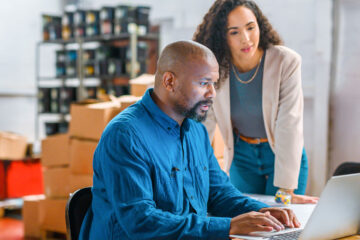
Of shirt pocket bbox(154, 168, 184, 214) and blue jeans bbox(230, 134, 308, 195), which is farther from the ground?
shirt pocket bbox(154, 168, 184, 214)

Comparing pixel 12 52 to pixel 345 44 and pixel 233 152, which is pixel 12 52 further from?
pixel 233 152

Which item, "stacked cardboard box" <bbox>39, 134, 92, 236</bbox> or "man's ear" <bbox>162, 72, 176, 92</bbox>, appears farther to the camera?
"stacked cardboard box" <bbox>39, 134, 92, 236</bbox>

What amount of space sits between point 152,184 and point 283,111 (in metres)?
0.82

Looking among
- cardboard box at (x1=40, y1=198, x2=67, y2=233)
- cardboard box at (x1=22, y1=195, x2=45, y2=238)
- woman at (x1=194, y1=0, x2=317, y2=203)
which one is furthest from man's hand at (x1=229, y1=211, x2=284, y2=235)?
cardboard box at (x1=22, y1=195, x2=45, y2=238)

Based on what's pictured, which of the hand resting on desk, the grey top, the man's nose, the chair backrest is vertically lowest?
the chair backrest

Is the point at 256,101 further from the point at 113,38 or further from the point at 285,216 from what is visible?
the point at 113,38

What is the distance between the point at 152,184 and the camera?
4.10 ft

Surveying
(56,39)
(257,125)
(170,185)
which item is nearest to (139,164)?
(170,185)

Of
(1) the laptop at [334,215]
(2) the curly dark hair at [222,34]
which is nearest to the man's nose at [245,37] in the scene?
(2) the curly dark hair at [222,34]

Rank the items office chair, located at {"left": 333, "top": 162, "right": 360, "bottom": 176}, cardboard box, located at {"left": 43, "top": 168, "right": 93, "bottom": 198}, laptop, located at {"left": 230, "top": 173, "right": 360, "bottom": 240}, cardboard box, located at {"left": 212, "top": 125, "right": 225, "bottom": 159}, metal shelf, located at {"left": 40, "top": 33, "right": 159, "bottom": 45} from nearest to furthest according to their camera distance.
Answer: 1. laptop, located at {"left": 230, "top": 173, "right": 360, "bottom": 240}
2. office chair, located at {"left": 333, "top": 162, "right": 360, "bottom": 176}
3. cardboard box, located at {"left": 212, "top": 125, "right": 225, "bottom": 159}
4. cardboard box, located at {"left": 43, "top": 168, "right": 93, "bottom": 198}
5. metal shelf, located at {"left": 40, "top": 33, "right": 159, "bottom": 45}

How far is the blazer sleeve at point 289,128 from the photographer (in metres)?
1.80

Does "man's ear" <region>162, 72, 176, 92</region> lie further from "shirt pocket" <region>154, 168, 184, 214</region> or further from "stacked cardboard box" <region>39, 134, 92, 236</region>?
"stacked cardboard box" <region>39, 134, 92, 236</region>

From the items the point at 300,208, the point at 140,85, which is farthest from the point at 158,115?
the point at 140,85

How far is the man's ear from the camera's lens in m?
1.32
